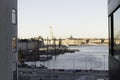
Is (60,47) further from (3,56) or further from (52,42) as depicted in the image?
(3,56)

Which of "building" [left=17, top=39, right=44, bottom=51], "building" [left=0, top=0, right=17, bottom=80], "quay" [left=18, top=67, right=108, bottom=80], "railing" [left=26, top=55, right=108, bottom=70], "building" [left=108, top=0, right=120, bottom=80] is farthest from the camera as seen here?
"building" [left=17, top=39, right=44, bottom=51]

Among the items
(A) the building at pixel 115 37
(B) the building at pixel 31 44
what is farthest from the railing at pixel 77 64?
(A) the building at pixel 115 37

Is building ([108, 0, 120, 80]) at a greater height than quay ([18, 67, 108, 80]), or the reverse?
building ([108, 0, 120, 80])

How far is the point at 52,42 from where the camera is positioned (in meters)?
137

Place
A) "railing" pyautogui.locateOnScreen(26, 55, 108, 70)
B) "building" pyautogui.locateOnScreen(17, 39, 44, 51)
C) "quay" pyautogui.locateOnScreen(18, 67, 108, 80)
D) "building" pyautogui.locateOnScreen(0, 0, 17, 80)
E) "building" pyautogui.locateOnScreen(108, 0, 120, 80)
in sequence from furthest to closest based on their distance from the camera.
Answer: "building" pyautogui.locateOnScreen(17, 39, 44, 51), "railing" pyautogui.locateOnScreen(26, 55, 108, 70), "quay" pyautogui.locateOnScreen(18, 67, 108, 80), "building" pyautogui.locateOnScreen(108, 0, 120, 80), "building" pyautogui.locateOnScreen(0, 0, 17, 80)

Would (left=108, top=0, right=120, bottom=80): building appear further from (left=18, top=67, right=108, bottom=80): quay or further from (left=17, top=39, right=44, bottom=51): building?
(left=17, top=39, right=44, bottom=51): building

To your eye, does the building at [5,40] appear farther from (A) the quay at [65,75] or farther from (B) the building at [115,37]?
(A) the quay at [65,75]

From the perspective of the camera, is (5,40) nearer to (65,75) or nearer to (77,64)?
(65,75)

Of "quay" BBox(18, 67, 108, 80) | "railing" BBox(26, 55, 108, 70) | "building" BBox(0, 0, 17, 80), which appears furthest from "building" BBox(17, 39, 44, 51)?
"building" BBox(0, 0, 17, 80)

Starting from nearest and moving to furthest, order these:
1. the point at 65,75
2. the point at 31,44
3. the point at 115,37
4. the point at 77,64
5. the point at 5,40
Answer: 1. the point at 5,40
2. the point at 115,37
3. the point at 65,75
4. the point at 77,64
5. the point at 31,44

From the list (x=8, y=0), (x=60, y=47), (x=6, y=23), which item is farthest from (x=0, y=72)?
(x=60, y=47)

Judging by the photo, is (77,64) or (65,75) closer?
(65,75)

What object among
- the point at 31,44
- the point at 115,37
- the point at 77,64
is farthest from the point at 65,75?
the point at 31,44

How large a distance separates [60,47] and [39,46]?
13668mm
